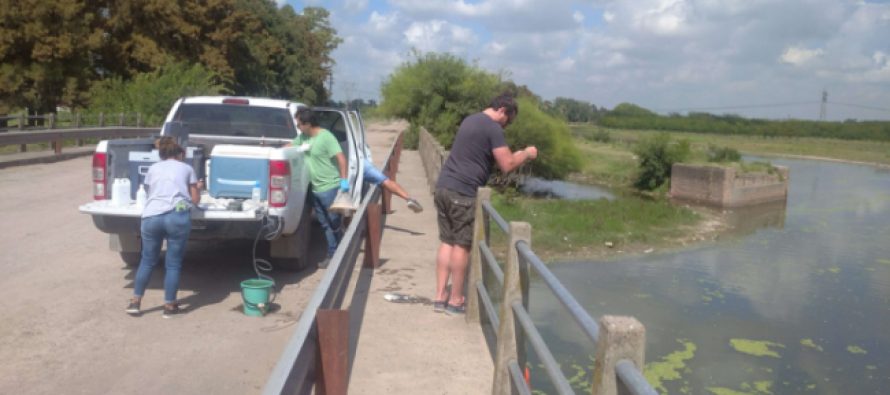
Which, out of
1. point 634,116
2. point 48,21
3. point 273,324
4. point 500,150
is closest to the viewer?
point 500,150

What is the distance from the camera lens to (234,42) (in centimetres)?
4759

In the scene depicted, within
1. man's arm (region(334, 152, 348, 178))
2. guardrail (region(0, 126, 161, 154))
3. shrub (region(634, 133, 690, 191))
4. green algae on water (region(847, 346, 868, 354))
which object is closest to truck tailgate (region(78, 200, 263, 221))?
man's arm (region(334, 152, 348, 178))

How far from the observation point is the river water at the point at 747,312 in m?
12.9

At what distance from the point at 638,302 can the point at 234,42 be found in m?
36.3

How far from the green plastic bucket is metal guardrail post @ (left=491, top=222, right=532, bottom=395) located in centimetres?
286

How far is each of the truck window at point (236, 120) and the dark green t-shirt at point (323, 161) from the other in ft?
3.91

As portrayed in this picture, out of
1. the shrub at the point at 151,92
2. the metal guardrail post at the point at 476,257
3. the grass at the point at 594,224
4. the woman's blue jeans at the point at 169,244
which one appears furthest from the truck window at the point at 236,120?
the shrub at the point at 151,92

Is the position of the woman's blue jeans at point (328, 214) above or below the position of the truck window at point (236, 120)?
below

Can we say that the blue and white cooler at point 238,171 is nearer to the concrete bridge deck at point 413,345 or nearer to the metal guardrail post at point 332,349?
the concrete bridge deck at point 413,345

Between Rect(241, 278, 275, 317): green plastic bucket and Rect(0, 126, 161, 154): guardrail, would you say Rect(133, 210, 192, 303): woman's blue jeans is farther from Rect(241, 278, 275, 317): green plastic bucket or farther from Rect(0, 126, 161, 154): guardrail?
Rect(0, 126, 161, 154): guardrail

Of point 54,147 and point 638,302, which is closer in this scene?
point 638,302

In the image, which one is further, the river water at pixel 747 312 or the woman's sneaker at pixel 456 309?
the river water at pixel 747 312

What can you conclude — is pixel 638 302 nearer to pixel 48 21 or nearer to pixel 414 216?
pixel 414 216

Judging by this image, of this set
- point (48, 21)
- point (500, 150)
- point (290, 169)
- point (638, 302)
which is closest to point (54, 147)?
point (48, 21)
